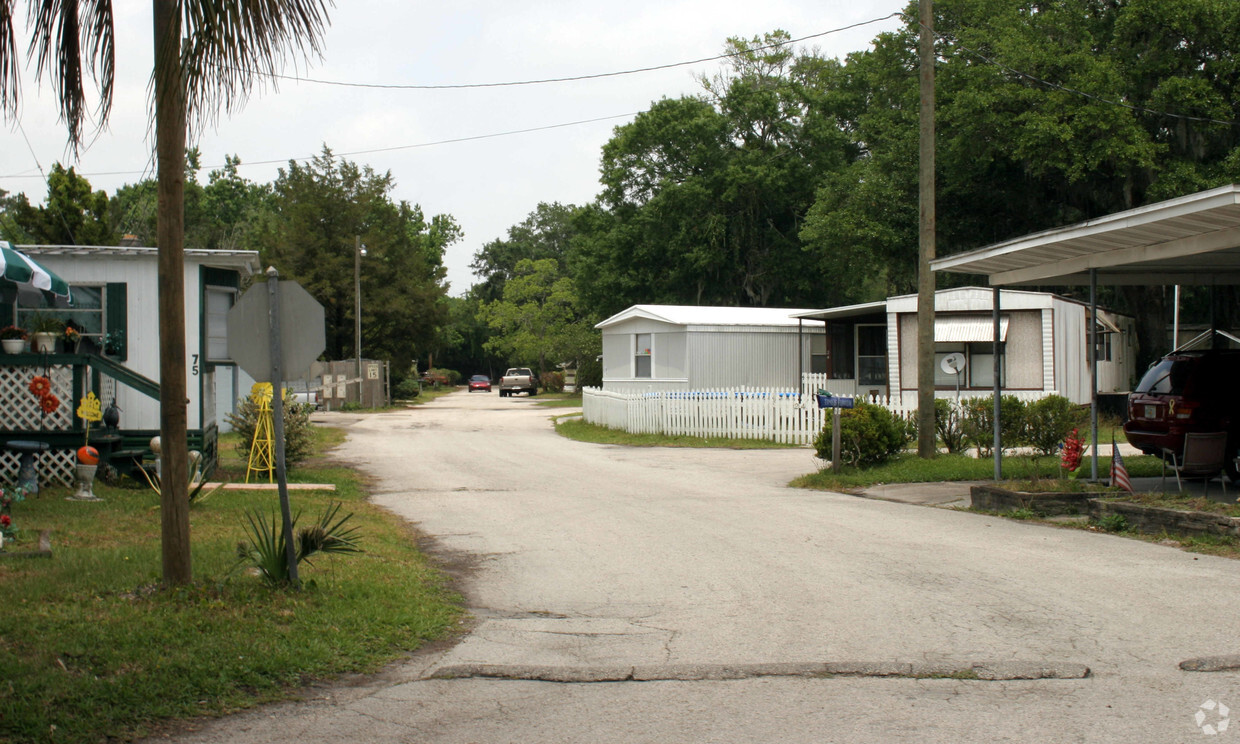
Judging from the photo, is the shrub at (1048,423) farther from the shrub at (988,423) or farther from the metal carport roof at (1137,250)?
the metal carport roof at (1137,250)

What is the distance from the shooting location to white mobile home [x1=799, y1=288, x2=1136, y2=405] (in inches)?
953

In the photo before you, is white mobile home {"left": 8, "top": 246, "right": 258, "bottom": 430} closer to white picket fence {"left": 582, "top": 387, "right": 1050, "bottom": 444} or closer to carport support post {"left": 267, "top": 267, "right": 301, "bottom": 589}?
carport support post {"left": 267, "top": 267, "right": 301, "bottom": 589}

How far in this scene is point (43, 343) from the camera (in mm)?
13102

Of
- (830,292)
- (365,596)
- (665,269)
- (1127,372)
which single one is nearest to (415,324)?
(665,269)

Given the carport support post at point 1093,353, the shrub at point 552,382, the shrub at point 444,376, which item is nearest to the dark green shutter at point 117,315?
the carport support post at point 1093,353

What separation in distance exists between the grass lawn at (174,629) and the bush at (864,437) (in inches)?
319

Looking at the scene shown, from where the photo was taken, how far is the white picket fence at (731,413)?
73.2 feet

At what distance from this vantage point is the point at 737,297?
172 feet

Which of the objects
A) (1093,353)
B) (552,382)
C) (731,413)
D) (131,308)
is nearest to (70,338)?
(131,308)

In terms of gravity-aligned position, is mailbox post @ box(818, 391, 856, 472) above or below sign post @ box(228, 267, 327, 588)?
below

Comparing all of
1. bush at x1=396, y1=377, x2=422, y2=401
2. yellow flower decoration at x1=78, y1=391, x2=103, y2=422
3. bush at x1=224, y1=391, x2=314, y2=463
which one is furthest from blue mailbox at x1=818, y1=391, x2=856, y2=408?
bush at x1=396, y1=377, x2=422, y2=401

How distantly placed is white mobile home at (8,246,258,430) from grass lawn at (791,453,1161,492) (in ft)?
29.8

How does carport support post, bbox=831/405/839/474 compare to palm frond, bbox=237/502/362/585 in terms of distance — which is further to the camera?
carport support post, bbox=831/405/839/474

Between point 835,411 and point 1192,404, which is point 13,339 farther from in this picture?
point 1192,404
